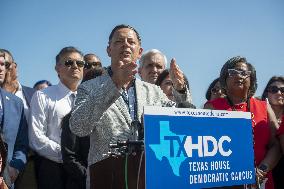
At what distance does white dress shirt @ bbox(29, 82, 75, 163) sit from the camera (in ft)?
12.4

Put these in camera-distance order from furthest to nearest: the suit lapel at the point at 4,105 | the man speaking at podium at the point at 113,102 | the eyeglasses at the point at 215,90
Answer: the eyeglasses at the point at 215,90 → the suit lapel at the point at 4,105 → the man speaking at podium at the point at 113,102

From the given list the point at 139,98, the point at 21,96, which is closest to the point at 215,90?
the point at 21,96

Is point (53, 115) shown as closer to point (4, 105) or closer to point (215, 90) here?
point (4, 105)

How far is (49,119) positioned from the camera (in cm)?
407

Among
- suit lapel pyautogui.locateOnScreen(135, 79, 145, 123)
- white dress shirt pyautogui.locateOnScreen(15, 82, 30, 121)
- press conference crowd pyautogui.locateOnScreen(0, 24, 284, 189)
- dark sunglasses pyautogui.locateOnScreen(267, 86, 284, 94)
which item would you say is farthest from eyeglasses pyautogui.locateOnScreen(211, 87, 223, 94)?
suit lapel pyautogui.locateOnScreen(135, 79, 145, 123)

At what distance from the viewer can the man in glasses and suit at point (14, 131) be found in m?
3.46

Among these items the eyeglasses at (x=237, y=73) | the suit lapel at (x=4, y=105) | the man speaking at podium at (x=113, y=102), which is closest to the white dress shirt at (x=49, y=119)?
the suit lapel at (x=4, y=105)

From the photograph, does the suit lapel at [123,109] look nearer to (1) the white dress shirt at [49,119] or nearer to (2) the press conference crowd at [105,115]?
(2) the press conference crowd at [105,115]

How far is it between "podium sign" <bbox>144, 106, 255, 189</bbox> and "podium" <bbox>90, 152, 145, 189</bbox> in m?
0.07

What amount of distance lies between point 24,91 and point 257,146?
2928 millimetres

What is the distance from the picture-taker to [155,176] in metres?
1.54

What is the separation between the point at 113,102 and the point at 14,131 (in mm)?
1997

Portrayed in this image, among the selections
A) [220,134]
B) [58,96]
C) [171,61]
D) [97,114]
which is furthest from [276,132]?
[58,96]

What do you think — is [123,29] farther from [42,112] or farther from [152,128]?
[42,112]
